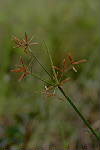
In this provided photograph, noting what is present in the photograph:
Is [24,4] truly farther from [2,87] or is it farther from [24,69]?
[24,69]

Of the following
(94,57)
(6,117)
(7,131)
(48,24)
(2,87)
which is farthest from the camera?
(48,24)

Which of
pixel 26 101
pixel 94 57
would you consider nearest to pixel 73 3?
pixel 94 57

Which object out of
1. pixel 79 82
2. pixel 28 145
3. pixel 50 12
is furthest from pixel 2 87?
pixel 50 12

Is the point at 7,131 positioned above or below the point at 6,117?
below

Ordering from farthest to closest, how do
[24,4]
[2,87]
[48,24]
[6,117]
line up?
[24,4]
[48,24]
[2,87]
[6,117]

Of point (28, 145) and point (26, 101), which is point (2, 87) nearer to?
point (26, 101)

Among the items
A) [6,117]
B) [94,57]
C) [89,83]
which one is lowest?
[6,117]

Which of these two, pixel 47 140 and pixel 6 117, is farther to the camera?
pixel 6 117
